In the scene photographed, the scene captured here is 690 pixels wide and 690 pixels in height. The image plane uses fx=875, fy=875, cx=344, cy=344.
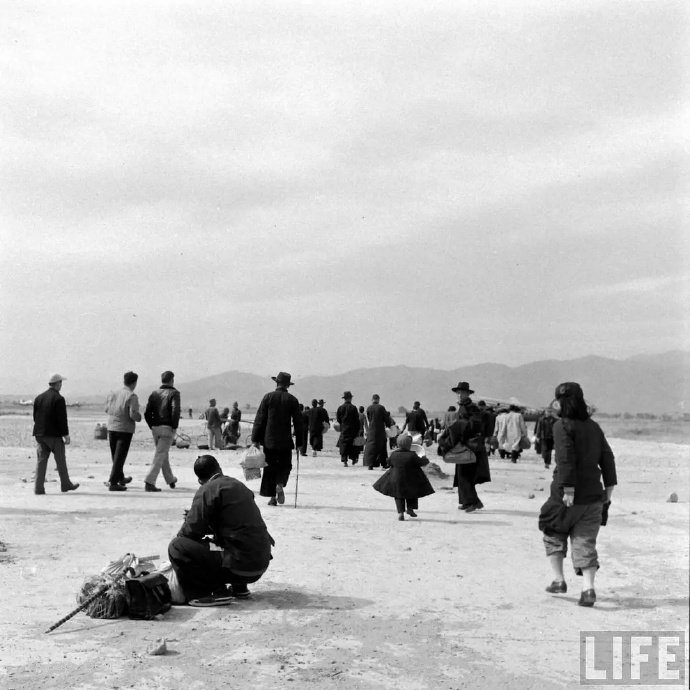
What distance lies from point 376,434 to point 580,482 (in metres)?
13.4

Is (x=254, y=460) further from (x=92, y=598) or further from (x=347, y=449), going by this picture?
(x=347, y=449)

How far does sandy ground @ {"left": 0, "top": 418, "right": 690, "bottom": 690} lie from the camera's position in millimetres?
5512

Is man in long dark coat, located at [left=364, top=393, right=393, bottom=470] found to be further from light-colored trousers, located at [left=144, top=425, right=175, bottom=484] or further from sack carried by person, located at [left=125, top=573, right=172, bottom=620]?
sack carried by person, located at [left=125, top=573, right=172, bottom=620]

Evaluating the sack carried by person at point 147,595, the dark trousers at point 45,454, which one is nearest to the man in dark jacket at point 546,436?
the dark trousers at point 45,454

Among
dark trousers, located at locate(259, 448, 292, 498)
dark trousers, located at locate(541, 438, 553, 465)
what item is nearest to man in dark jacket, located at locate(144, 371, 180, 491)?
dark trousers, located at locate(259, 448, 292, 498)

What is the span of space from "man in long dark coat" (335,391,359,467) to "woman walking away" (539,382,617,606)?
14381 mm

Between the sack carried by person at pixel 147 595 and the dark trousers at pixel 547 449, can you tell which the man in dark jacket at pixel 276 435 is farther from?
the dark trousers at pixel 547 449

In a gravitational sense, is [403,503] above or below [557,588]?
above

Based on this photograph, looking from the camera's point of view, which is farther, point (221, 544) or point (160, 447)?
point (160, 447)

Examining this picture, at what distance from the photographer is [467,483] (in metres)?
12.8

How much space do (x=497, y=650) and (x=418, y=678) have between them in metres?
0.84

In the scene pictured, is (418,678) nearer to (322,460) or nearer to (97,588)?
(97,588)

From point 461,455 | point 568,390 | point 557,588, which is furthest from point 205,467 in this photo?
point 461,455

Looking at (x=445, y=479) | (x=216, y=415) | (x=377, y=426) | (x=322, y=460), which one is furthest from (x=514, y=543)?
(x=216, y=415)
